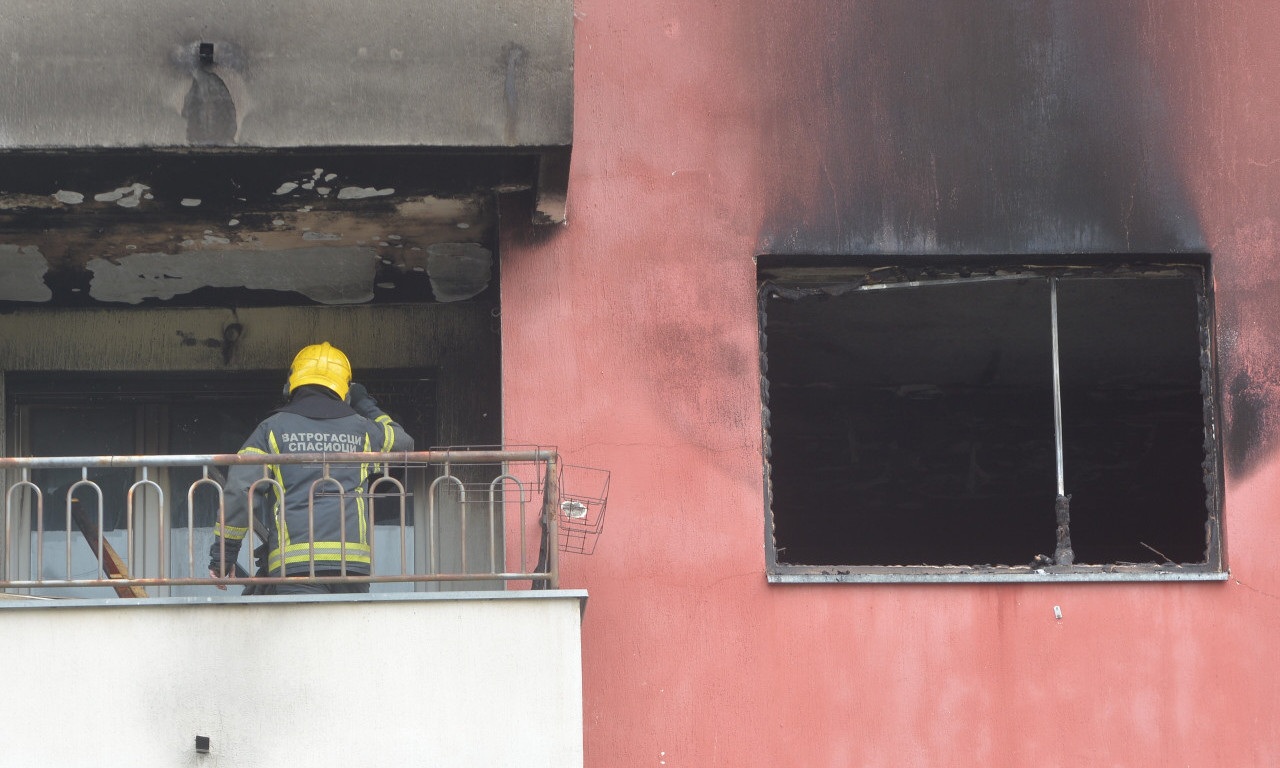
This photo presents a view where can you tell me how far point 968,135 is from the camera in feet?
21.5

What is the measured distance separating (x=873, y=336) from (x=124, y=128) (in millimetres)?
6176

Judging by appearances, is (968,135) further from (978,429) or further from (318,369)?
(978,429)

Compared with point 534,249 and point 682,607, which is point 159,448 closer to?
point 534,249

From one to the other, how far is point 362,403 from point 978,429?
280 inches

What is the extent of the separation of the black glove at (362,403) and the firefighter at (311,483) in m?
0.08

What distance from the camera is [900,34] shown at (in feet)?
21.7

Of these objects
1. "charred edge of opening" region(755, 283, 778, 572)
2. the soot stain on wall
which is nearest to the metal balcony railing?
"charred edge of opening" region(755, 283, 778, 572)

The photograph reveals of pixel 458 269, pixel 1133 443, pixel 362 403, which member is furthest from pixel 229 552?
pixel 1133 443

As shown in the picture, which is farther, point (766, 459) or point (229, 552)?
point (766, 459)

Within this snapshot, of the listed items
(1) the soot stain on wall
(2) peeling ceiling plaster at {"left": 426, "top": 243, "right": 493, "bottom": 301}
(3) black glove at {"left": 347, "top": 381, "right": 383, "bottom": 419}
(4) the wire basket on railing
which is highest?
(1) the soot stain on wall

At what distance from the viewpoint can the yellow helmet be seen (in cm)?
634

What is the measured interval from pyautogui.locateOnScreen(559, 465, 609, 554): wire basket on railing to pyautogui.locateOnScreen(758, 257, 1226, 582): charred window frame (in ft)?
10.2

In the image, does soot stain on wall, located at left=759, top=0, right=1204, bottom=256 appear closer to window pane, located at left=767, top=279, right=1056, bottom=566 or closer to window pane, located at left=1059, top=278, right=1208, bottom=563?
window pane, located at left=767, top=279, right=1056, bottom=566

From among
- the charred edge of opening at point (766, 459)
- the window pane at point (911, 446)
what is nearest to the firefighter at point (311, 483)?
the charred edge of opening at point (766, 459)
